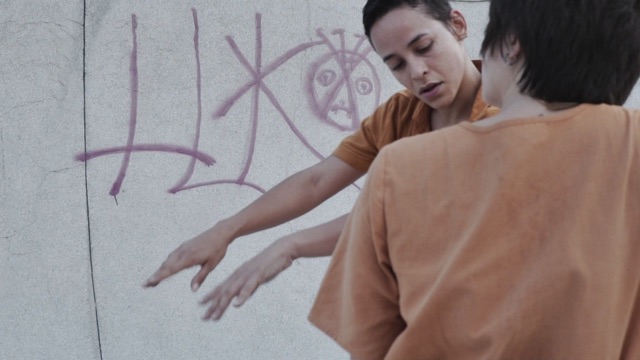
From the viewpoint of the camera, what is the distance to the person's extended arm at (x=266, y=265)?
182 centimetres

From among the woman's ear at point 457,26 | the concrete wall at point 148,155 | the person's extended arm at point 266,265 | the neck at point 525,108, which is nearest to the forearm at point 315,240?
the person's extended arm at point 266,265

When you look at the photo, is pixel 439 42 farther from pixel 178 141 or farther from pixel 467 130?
pixel 178 141

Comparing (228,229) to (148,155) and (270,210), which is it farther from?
(148,155)

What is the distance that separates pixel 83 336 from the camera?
11.8 ft

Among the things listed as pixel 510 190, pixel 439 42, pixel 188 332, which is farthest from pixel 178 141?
pixel 510 190

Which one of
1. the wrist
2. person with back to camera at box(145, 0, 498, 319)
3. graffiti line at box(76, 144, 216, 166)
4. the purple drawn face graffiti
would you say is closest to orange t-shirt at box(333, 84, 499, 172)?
person with back to camera at box(145, 0, 498, 319)

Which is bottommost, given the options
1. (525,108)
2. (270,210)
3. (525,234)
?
(270,210)

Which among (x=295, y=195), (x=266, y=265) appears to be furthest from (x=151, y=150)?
(x=266, y=265)

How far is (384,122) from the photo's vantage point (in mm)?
2260

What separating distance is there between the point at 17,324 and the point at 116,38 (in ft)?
4.10

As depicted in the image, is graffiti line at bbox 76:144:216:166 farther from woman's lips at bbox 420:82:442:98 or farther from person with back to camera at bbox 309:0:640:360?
person with back to camera at bbox 309:0:640:360

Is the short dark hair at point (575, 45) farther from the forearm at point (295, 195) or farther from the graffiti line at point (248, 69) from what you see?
the graffiti line at point (248, 69)

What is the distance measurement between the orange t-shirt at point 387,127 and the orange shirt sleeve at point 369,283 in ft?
2.60

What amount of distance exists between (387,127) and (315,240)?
1.34 ft
